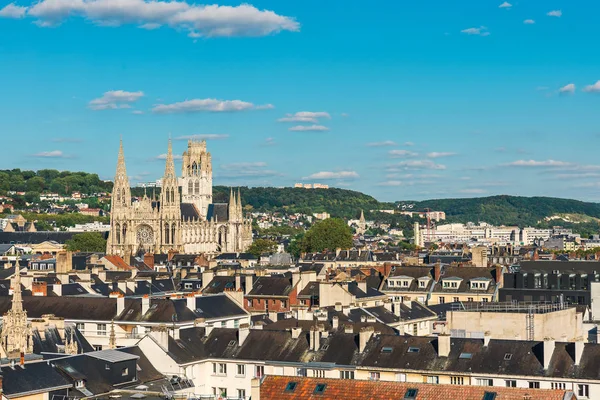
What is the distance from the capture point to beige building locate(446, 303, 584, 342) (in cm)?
6850

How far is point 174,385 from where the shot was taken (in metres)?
56.3

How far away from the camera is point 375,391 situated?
158 feet

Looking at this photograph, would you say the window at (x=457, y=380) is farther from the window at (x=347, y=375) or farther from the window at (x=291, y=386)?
the window at (x=291, y=386)

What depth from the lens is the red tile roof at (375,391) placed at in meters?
45.9

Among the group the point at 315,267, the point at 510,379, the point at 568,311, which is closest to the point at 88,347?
the point at 510,379

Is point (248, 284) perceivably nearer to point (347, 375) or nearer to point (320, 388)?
point (347, 375)

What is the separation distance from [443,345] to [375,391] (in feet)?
32.8

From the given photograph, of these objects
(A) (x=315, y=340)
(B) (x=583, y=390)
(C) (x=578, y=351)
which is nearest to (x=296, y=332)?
(A) (x=315, y=340)

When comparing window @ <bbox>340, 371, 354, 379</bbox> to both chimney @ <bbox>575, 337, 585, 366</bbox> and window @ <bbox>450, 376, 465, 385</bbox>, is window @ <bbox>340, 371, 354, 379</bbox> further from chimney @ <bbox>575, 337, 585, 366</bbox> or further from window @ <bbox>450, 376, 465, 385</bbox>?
chimney @ <bbox>575, 337, 585, 366</bbox>

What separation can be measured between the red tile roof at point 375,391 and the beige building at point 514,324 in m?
20.5

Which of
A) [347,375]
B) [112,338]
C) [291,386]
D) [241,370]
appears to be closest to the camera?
[291,386]

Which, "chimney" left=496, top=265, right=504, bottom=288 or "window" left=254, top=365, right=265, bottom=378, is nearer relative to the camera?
"window" left=254, top=365, right=265, bottom=378

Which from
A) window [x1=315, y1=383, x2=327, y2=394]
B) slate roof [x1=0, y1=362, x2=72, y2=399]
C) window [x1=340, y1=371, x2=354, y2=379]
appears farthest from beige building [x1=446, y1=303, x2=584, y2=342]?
slate roof [x1=0, y1=362, x2=72, y2=399]

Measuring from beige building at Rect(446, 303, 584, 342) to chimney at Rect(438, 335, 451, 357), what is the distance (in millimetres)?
10957
